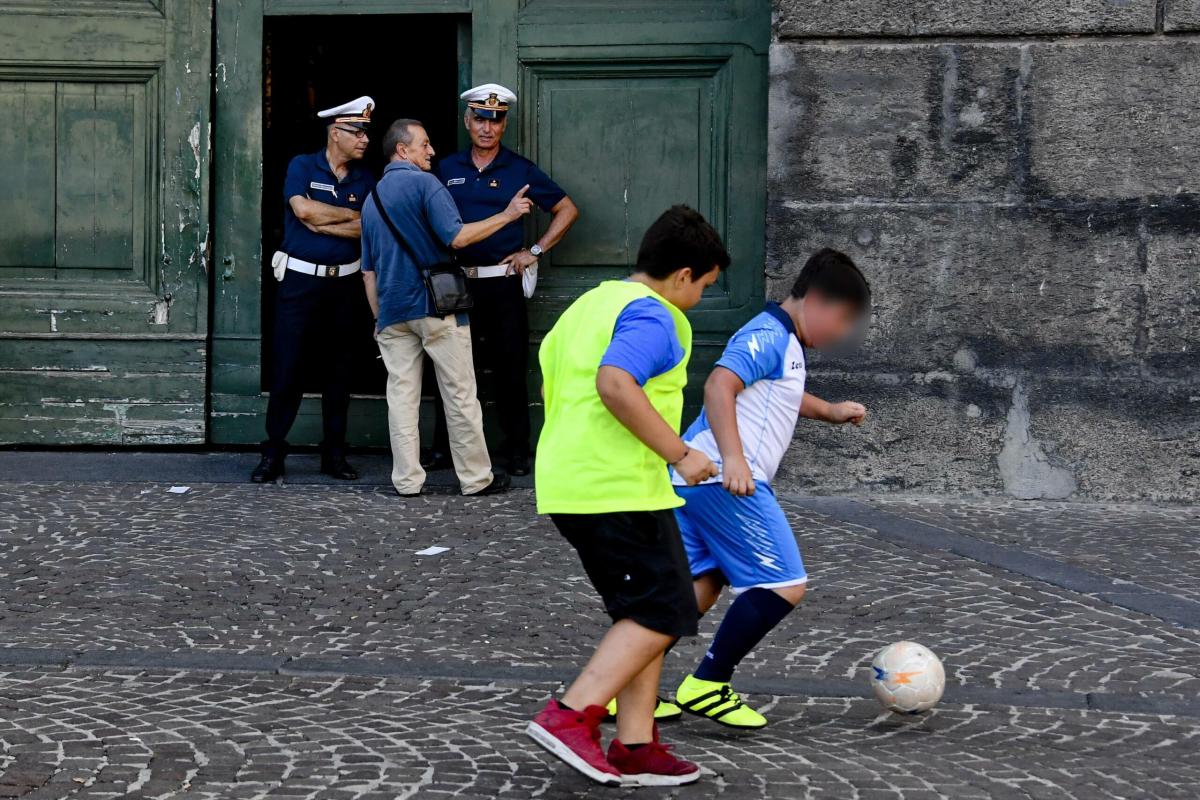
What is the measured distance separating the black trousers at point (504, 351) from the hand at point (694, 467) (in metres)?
4.83

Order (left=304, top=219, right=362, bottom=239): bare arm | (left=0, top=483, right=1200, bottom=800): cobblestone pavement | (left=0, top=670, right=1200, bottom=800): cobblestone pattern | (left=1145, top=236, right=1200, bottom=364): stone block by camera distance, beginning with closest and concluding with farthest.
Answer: (left=0, top=670, right=1200, bottom=800): cobblestone pattern < (left=0, top=483, right=1200, bottom=800): cobblestone pavement < (left=1145, top=236, right=1200, bottom=364): stone block < (left=304, top=219, right=362, bottom=239): bare arm

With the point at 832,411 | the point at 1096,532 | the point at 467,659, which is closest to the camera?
the point at 832,411

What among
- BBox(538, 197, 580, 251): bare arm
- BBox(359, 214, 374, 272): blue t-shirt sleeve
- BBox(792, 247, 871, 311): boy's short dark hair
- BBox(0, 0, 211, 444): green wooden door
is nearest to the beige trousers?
BBox(359, 214, 374, 272): blue t-shirt sleeve

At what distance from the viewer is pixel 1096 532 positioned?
24.4 ft

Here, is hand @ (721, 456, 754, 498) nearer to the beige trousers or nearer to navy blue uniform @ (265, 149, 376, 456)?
the beige trousers

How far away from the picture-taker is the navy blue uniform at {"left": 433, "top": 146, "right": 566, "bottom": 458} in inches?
336

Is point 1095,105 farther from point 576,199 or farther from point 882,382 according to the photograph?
point 576,199

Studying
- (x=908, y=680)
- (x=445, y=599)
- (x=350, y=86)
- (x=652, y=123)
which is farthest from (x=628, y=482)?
(x=350, y=86)

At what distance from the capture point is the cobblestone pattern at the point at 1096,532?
261 inches

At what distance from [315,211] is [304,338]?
2.07 ft

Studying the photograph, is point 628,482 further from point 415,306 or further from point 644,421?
point 415,306

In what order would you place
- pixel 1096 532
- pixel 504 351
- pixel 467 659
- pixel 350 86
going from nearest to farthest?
pixel 467 659, pixel 1096 532, pixel 504 351, pixel 350 86

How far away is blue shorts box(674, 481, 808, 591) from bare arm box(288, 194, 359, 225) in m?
4.34

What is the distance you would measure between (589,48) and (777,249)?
5.06ft
